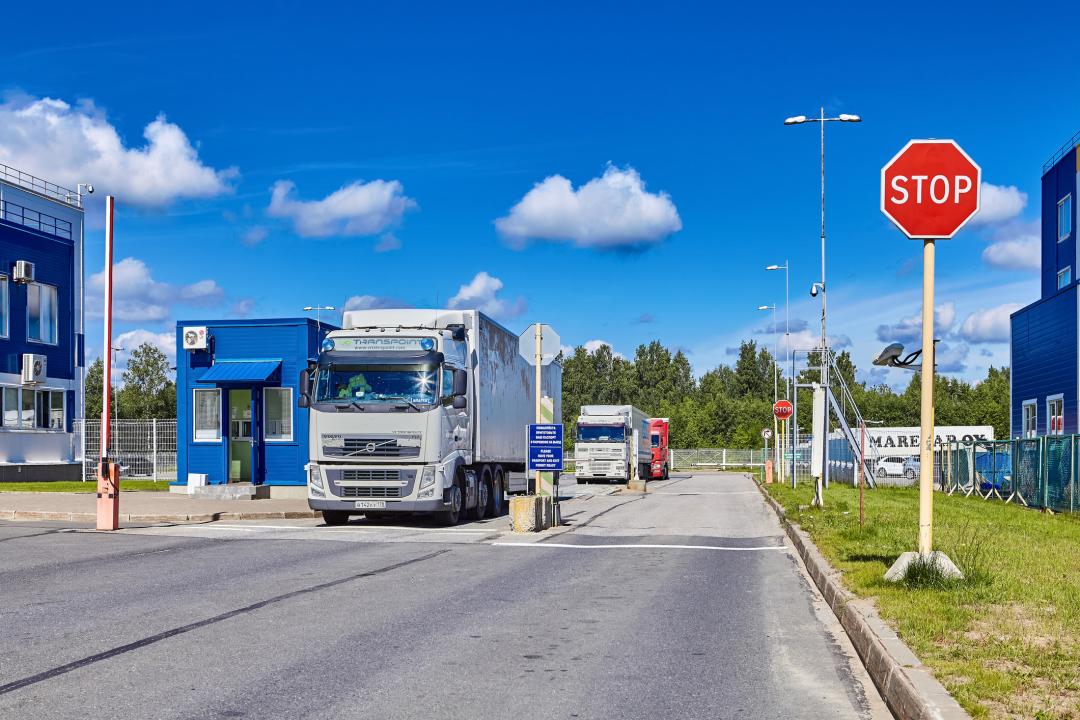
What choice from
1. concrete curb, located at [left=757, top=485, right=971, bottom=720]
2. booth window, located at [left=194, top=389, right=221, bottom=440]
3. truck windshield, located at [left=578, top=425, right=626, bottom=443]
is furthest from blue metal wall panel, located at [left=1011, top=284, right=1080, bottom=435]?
concrete curb, located at [left=757, top=485, right=971, bottom=720]

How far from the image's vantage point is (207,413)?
1233 inches

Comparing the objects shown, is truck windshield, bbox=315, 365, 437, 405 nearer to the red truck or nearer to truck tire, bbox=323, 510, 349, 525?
truck tire, bbox=323, 510, 349, 525

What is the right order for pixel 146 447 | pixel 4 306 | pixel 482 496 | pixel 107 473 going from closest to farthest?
pixel 107 473 < pixel 482 496 < pixel 146 447 < pixel 4 306

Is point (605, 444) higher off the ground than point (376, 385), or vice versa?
point (376, 385)

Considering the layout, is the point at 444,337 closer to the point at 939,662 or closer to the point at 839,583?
the point at 839,583

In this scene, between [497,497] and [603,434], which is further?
[603,434]

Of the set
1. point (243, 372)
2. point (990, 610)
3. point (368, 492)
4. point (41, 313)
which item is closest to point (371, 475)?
point (368, 492)

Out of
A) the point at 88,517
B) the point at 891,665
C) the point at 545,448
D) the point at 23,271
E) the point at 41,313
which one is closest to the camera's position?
the point at 891,665

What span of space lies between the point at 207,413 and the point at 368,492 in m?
13.7

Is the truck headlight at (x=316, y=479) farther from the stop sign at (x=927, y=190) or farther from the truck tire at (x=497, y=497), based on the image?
the stop sign at (x=927, y=190)

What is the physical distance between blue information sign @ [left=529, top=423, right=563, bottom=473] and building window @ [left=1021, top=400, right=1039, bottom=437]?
26394 millimetres

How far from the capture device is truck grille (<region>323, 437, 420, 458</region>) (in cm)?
1894

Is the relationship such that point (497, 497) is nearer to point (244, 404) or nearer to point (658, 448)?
point (244, 404)

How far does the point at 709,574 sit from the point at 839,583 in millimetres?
2432
